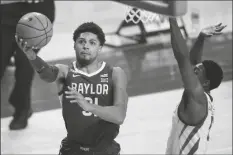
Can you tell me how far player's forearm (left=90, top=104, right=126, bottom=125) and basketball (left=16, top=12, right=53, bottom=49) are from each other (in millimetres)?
648

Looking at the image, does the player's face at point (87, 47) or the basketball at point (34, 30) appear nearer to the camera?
the player's face at point (87, 47)

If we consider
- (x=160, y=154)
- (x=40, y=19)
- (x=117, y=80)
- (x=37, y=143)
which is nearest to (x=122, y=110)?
(x=117, y=80)

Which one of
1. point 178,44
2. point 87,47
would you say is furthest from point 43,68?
point 178,44

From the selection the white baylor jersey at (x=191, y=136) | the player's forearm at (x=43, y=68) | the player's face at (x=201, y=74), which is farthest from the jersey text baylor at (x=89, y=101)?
the player's face at (x=201, y=74)

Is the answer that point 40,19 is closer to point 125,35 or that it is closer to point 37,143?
point 37,143

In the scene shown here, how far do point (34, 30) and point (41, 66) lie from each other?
38 centimetres

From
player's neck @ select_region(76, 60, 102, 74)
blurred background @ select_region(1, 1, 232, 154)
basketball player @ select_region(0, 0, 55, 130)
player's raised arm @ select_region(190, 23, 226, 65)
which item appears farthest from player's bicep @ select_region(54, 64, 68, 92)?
blurred background @ select_region(1, 1, 232, 154)

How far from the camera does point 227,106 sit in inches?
282

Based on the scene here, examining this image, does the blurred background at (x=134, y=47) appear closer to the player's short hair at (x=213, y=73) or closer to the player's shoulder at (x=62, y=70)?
the player's short hair at (x=213, y=73)

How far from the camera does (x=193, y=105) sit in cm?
382

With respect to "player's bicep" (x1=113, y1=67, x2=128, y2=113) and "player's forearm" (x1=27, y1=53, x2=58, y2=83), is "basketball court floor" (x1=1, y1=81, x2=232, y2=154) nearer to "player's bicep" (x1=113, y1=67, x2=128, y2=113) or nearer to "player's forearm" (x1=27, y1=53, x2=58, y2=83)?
"player's bicep" (x1=113, y1=67, x2=128, y2=113)

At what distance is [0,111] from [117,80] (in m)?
3.62

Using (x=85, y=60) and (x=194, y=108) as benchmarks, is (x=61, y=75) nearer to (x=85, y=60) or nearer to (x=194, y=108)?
(x=85, y=60)

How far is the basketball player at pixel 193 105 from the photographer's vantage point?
3723 mm
